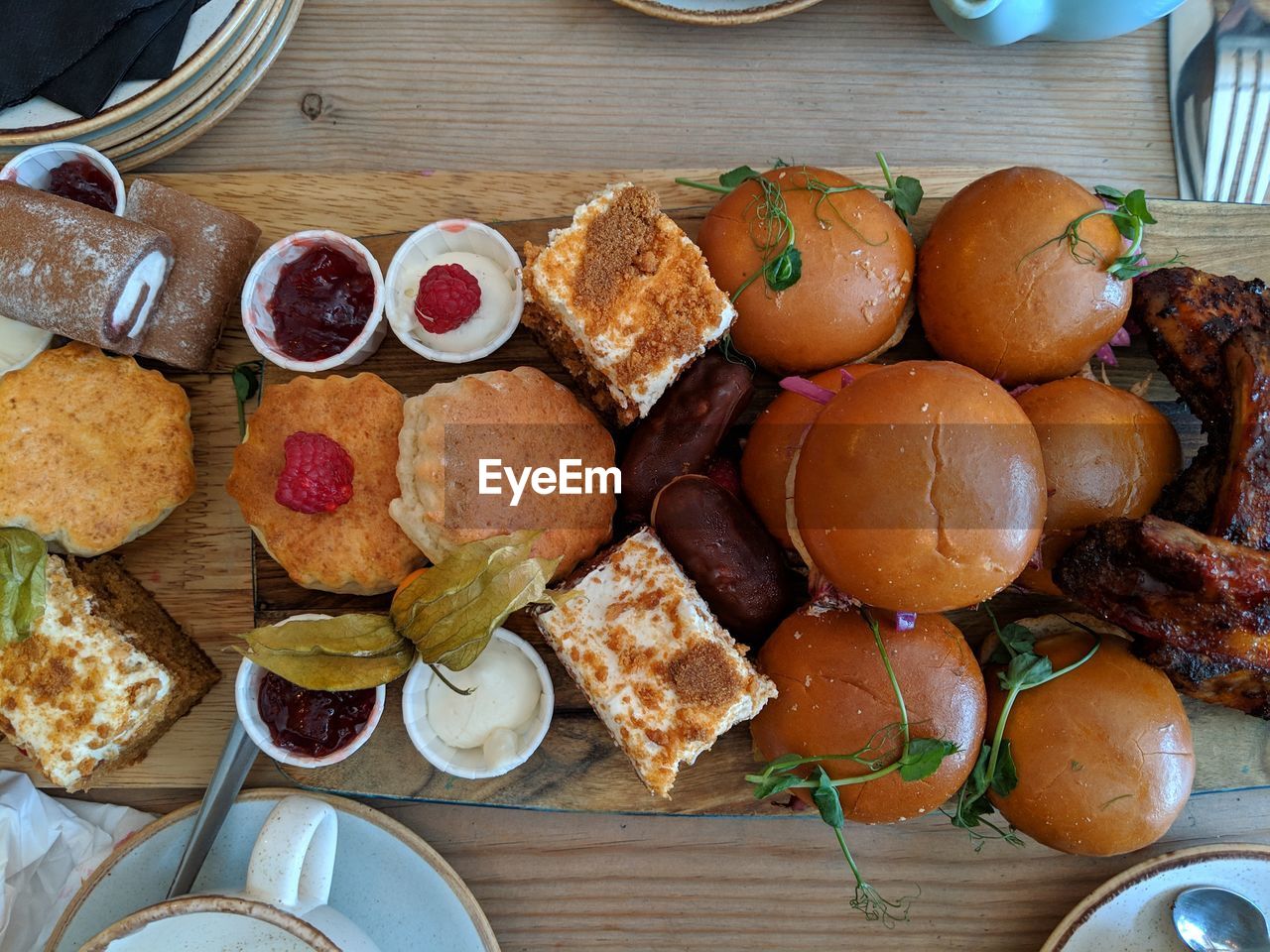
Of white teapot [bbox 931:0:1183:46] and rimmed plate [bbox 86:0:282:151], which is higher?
white teapot [bbox 931:0:1183:46]

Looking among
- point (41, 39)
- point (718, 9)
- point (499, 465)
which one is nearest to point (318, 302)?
point (499, 465)

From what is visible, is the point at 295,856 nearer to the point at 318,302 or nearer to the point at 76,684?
the point at 76,684

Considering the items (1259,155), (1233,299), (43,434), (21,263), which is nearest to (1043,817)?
(1233,299)

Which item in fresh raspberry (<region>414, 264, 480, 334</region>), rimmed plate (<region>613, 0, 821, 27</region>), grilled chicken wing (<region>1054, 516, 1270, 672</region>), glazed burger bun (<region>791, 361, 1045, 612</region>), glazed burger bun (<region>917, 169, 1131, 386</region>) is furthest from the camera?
rimmed plate (<region>613, 0, 821, 27</region>)

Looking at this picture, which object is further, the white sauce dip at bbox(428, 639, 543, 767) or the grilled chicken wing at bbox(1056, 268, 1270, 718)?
the white sauce dip at bbox(428, 639, 543, 767)

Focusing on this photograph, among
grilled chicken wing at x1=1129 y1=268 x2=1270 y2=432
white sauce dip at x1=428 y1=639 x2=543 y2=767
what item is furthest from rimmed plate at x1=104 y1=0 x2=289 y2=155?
grilled chicken wing at x1=1129 y1=268 x2=1270 y2=432

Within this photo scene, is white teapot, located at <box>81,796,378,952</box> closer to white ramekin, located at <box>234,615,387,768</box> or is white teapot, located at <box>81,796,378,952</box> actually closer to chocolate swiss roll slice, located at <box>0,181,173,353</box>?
white ramekin, located at <box>234,615,387,768</box>

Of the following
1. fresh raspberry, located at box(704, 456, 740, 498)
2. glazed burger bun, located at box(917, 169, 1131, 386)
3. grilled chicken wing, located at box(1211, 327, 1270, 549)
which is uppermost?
glazed burger bun, located at box(917, 169, 1131, 386)

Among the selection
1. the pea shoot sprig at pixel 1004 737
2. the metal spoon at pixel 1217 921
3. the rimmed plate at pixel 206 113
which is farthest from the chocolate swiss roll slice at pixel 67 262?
the metal spoon at pixel 1217 921

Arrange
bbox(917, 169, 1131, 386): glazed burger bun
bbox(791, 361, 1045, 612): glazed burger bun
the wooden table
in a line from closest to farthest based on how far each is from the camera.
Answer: bbox(791, 361, 1045, 612): glazed burger bun, bbox(917, 169, 1131, 386): glazed burger bun, the wooden table
